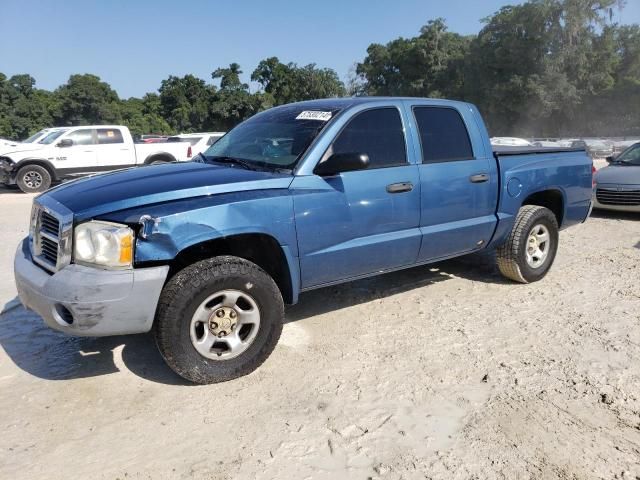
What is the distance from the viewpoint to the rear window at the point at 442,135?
4.29 m

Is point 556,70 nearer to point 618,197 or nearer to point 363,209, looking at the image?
point 618,197

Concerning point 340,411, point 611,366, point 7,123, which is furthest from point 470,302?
point 7,123

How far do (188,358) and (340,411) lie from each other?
Answer: 962mm

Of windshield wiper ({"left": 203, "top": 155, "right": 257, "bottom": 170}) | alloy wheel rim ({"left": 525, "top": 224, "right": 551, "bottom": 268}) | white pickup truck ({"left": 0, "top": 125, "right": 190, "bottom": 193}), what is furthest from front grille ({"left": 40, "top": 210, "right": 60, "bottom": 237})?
white pickup truck ({"left": 0, "top": 125, "right": 190, "bottom": 193})

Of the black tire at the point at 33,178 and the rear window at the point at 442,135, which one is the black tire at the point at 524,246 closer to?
the rear window at the point at 442,135

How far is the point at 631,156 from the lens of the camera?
1011 centimetres

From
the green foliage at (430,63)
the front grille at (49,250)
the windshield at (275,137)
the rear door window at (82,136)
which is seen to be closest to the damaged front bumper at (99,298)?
the front grille at (49,250)

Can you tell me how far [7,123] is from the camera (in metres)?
44.4

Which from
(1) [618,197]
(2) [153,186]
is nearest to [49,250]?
(2) [153,186]

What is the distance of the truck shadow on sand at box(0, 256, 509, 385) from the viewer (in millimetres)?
3520

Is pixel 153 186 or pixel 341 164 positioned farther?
pixel 341 164

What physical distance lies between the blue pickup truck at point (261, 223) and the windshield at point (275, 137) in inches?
0.6

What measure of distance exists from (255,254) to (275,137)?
990 millimetres

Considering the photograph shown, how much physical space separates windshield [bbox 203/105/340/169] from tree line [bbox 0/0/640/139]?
143 ft
